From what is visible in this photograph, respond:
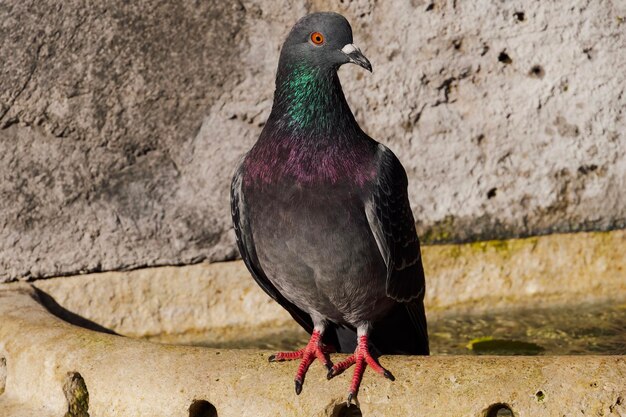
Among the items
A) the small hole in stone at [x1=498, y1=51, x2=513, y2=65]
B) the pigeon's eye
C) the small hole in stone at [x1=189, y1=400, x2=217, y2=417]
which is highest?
the pigeon's eye

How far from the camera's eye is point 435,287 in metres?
6.23

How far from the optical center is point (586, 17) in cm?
614

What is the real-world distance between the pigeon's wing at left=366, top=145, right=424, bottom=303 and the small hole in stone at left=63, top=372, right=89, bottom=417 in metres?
1.30

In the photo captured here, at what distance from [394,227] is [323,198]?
356 mm

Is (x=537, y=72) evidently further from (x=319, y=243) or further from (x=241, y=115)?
(x=319, y=243)

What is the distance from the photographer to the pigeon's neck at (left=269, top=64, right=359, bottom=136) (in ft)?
12.9

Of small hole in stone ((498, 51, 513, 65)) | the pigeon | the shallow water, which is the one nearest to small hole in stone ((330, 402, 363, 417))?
the pigeon

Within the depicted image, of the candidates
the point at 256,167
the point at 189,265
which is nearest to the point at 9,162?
the point at 189,265

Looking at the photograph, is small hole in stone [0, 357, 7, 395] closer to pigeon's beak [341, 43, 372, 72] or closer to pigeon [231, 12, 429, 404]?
pigeon [231, 12, 429, 404]

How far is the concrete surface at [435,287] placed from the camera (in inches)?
234

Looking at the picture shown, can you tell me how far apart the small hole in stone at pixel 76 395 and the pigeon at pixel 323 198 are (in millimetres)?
848

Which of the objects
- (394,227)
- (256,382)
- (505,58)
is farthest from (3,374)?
(505,58)

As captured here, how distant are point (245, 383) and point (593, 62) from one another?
3.49 metres

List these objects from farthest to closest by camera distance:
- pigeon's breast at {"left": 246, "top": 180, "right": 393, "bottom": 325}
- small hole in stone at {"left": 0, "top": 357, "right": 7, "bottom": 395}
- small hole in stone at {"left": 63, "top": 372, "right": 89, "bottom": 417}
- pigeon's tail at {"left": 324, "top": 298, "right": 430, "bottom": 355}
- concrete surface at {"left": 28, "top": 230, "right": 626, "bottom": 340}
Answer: concrete surface at {"left": 28, "top": 230, "right": 626, "bottom": 340}, small hole in stone at {"left": 0, "top": 357, "right": 7, "bottom": 395}, pigeon's tail at {"left": 324, "top": 298, "right": 430, "bottom": 355}, small hole in stone at {"left": 63, "top": 372, "right": 89, "bottom": 417}, pigeon's breast at {"left": 246, "top": 180, "right": 393, "bottom": 325}
